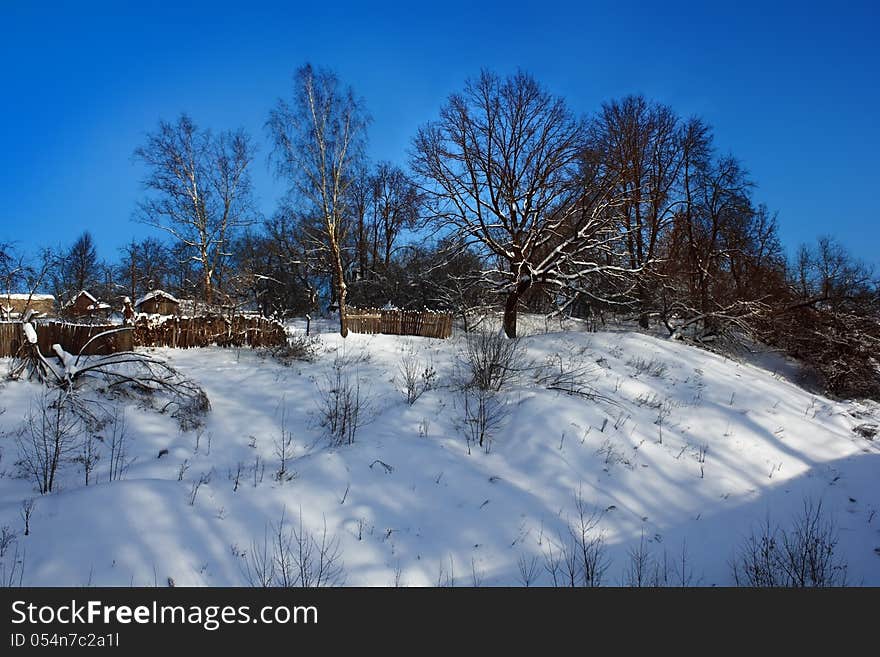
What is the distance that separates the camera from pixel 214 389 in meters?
9.02

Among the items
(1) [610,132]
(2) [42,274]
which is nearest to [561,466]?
(2) [42,274]

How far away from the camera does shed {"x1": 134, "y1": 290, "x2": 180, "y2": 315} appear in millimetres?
20438

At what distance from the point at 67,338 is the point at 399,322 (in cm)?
1059

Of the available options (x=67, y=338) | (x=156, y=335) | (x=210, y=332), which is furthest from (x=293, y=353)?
(x=67, y=338)

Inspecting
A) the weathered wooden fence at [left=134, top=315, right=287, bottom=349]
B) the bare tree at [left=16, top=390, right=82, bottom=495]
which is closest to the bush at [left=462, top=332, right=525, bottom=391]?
the bare tree at [left=16, top=390, right=82, bottom=495]

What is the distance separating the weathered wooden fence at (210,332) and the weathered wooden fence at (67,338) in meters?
1.41

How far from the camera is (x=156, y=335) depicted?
41.0 ft

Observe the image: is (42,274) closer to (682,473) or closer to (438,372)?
(438,372)

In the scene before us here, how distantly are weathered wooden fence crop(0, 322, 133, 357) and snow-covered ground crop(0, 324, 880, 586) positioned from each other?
222 centimetres

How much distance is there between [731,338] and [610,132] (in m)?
10.7

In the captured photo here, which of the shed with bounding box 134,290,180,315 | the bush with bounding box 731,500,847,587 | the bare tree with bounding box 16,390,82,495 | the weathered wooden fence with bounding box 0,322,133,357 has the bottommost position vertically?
the bush with bounding box 731,500,847,587

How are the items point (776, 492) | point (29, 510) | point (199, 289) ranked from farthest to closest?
point (199, 289) < point (776, 492) < point (29, 510)

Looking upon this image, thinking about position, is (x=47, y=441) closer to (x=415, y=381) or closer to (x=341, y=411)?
(x=341, y=411)

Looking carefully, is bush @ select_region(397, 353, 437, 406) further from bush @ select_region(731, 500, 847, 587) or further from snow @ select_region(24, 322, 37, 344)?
snow @ select_region(24, 322, 37, 344)
